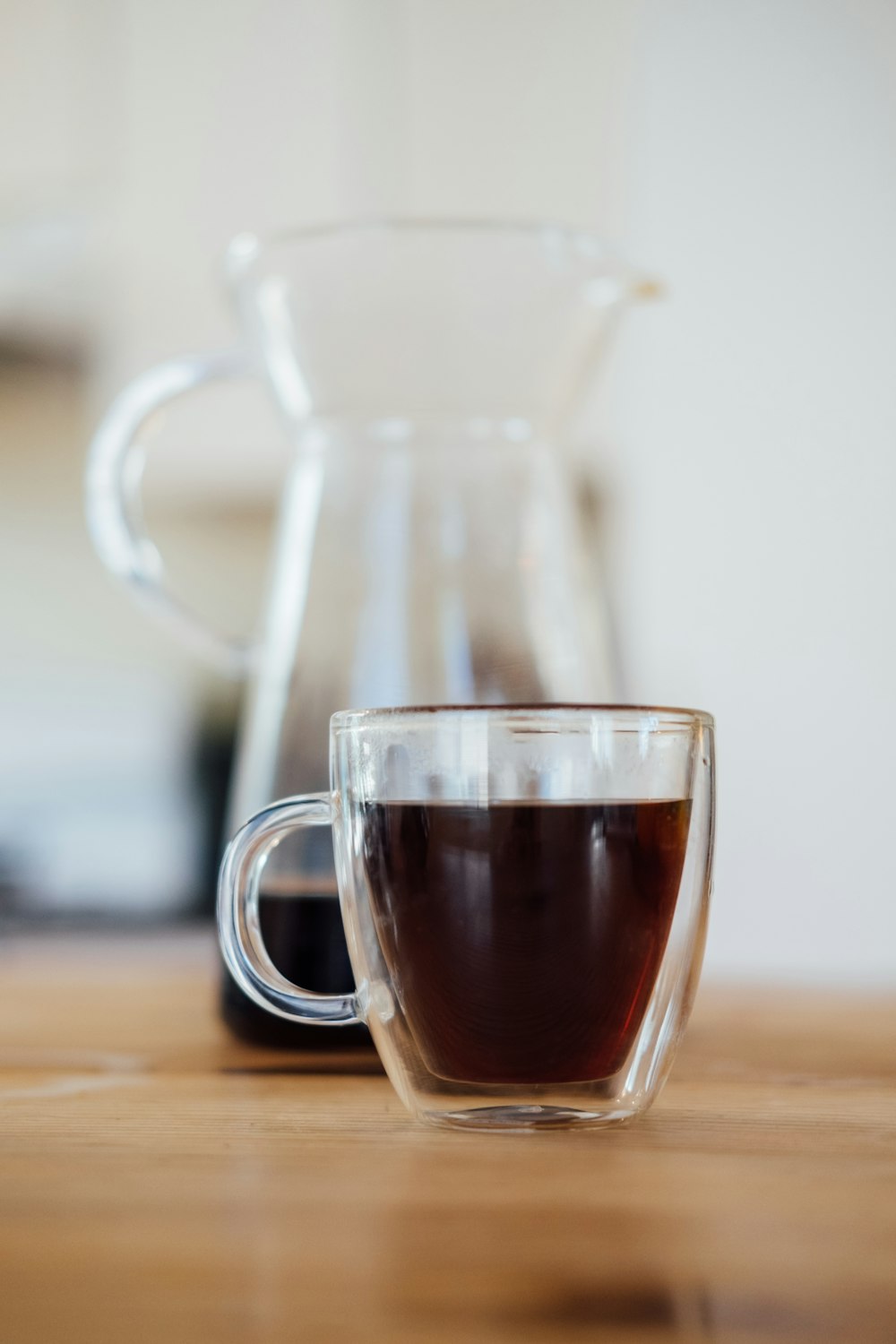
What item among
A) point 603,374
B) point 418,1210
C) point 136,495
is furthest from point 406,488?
point 603,374

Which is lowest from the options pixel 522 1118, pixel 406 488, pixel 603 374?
pixel 522 1118

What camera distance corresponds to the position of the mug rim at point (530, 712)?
27 centimetres

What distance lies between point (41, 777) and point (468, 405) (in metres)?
1.51

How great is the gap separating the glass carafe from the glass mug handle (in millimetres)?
56

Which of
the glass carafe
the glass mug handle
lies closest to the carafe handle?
the glass carafe

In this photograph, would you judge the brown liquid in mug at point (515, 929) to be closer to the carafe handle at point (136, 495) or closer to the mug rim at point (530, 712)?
the mug rim at point (530, 712)

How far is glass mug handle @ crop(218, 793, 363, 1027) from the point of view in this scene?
30 centimetres

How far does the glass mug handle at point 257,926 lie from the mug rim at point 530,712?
1.2 inches

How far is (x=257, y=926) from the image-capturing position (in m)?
0.30

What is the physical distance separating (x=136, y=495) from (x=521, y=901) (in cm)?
22

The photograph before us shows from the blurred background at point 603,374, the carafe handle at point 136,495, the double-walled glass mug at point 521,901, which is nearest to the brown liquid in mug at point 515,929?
the double-walled glass mug at point 521,901

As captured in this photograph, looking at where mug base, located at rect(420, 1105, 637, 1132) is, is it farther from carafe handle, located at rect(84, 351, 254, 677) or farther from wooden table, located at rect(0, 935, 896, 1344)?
carafe handle, located at rect(84, 351, 254, 677)

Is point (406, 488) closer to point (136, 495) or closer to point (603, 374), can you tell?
point (136, 495)

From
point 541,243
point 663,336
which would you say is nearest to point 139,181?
point 663,336
